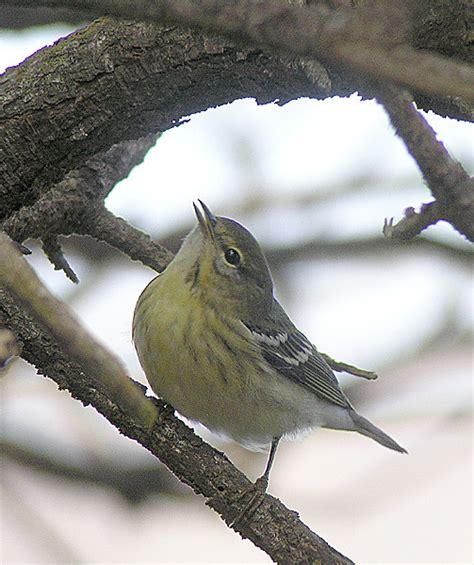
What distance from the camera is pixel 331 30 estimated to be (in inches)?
39.7

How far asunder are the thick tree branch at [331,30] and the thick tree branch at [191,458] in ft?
5.44

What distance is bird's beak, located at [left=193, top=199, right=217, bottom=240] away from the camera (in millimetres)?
4277

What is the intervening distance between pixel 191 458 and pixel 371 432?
99.8 inches

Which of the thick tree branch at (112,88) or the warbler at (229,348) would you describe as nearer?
the thick tree branch at (112,88)

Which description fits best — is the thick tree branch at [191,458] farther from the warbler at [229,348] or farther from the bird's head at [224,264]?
the bird's head at [224,264]

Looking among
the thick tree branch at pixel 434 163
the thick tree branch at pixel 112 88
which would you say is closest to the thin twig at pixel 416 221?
the thick tree branch at pixel 434 163

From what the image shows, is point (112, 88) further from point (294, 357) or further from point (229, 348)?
point (294, 357)

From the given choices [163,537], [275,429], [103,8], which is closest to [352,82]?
[103,8]

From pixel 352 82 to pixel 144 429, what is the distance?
119 cm

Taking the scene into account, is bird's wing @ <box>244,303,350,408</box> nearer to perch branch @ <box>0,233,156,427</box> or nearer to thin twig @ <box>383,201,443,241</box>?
thin twig @ <box>383,201,443,241</box>

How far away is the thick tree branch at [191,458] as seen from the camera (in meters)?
2.64

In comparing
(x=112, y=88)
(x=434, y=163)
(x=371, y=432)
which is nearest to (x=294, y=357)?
(x=371, y=432)

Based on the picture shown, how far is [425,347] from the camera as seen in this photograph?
638 centimetres

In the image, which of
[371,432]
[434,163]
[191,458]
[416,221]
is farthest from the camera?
[371,432]
